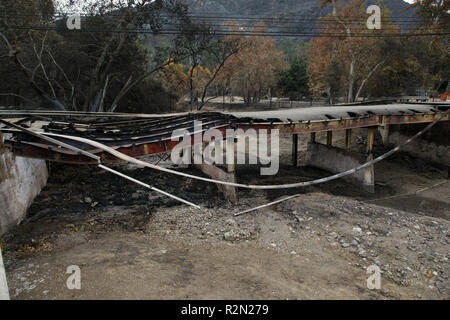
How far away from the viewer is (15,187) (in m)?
7.64

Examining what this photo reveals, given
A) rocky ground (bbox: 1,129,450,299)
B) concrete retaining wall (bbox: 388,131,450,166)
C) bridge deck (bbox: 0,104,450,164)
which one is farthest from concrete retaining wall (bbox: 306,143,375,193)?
concrete retaining wall (bbox: 388,131,450,166)

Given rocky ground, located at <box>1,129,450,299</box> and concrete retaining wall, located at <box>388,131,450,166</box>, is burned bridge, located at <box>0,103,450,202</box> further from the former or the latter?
rocky ground, located at <box>1,129,450,299</box>

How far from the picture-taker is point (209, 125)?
9.08 meters

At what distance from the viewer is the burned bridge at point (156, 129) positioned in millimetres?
6109


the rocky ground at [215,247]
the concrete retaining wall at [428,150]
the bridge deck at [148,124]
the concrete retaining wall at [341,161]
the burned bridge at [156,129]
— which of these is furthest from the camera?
the concrete retaining wall at [428,150]

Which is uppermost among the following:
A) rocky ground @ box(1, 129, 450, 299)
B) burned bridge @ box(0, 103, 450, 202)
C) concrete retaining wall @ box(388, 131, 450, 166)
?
burned bridge @ box(0, 103, 450, 202)

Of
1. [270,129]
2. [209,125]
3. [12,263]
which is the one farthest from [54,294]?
[270,129]

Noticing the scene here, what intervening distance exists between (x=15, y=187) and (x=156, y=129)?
372cm

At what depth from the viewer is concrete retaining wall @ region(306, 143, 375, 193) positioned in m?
12.7

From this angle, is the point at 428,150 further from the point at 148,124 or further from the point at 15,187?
the point at 15,187

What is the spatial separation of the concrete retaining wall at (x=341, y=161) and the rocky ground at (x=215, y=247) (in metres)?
1.92

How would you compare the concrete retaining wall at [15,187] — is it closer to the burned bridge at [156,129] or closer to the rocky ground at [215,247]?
the rocky ground at [215,247]

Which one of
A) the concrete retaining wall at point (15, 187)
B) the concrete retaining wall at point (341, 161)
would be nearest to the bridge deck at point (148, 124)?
the concrete retaining wall at point (15, 187)
